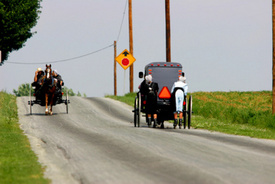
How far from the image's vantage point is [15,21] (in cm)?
4959

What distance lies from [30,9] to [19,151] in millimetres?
39287

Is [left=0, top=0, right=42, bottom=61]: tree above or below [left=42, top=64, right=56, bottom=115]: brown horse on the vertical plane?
above

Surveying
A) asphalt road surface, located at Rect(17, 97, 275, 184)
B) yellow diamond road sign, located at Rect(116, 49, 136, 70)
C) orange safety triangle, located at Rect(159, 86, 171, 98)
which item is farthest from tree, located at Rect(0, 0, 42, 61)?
asphalt road surface, located at Rect(17, 97, 275, 184)

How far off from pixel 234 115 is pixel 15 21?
27864mm

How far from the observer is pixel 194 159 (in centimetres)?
1079

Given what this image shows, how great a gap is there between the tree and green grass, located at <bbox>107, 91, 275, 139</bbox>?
13.2 metres

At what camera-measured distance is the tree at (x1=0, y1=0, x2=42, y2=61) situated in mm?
48594

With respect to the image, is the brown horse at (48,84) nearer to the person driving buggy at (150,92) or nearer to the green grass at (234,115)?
the green grass at (234,115)

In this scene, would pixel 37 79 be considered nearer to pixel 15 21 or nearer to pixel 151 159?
pixel 151 159

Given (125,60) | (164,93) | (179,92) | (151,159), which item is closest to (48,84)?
(164,93)

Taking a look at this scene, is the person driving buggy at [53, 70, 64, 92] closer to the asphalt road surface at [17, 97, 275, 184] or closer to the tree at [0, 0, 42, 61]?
the asphalt road surface at [17, 97, 275, 184]

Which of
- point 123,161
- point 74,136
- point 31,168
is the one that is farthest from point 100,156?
point 74,136

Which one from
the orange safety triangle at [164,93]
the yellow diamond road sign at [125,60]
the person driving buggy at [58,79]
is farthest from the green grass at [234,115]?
the person driving buggy at [58,79]

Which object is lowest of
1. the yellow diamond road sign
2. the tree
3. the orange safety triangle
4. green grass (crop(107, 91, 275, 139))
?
green grass (crop(107, 91, 275, 139))
